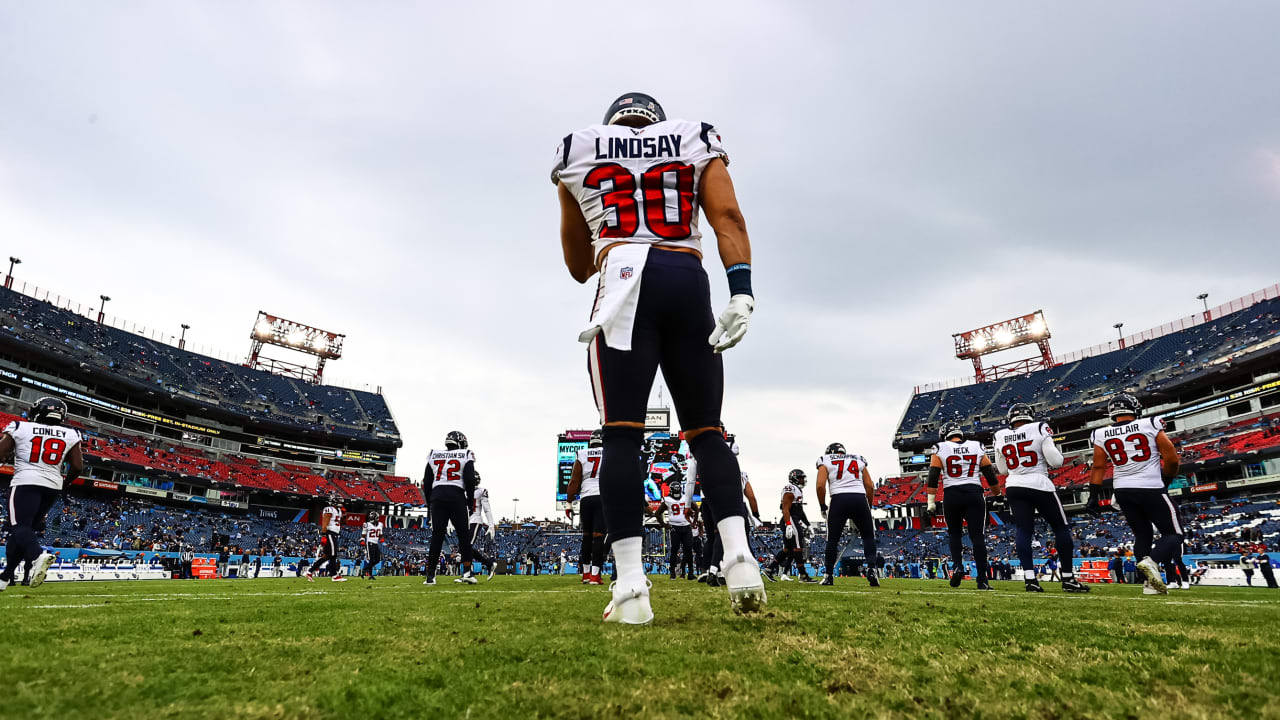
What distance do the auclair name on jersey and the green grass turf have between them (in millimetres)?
2305

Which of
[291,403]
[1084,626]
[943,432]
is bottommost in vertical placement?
[1084,626]

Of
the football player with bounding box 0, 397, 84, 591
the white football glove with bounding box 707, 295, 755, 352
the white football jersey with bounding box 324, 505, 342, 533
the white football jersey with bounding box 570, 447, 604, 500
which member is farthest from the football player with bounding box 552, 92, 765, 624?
the white football jersey with bounding box 324, 505, 342, 533

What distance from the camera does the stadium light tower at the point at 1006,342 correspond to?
59.1m

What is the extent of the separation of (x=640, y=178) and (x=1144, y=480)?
24.1 feet

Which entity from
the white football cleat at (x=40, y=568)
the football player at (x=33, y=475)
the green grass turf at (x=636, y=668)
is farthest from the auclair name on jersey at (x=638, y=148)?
the white football cleat at (x=40, y=568)

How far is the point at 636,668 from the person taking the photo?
1694 mm

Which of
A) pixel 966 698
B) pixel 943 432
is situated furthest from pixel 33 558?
pixel 943 432

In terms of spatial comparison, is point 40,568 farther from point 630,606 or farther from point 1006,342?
point 1006,342

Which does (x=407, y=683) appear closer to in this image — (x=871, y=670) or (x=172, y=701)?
(x=172, y=701)

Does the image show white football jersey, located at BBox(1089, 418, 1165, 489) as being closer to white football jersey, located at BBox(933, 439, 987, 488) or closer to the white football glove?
white football jersey, located at BBox(933, 439, 987, 488)

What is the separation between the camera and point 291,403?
58.9 metres

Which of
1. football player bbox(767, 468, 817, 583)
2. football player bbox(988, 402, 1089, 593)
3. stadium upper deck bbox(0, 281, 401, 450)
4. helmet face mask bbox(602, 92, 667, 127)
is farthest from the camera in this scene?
stadium upper deck bbox(0, 281, 401, 450)

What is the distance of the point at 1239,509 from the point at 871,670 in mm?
46491

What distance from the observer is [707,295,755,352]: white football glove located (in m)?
3.02
